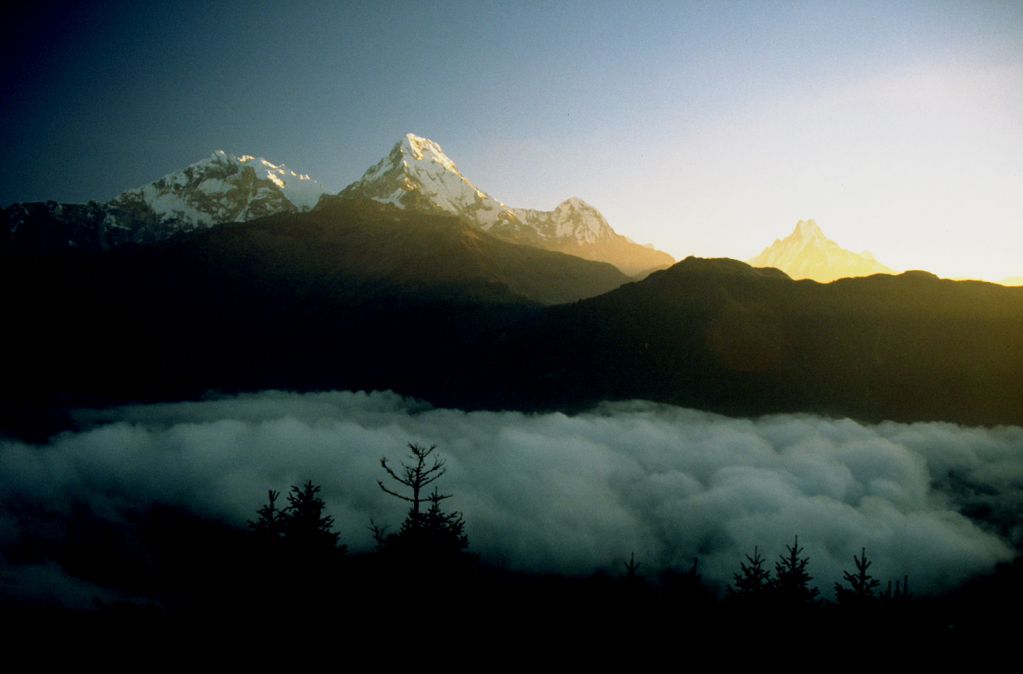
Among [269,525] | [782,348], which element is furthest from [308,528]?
[782,348]

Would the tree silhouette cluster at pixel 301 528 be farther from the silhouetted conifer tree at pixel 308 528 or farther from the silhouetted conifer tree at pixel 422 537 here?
the silhouetted conifer tree at pixel 422 537

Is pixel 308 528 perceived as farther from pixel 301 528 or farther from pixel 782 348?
pixel 782 348

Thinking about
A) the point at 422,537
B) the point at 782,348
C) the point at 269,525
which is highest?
the point at 782,348

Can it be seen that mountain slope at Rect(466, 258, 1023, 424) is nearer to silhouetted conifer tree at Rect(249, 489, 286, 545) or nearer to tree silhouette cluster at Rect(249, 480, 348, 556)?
tree silhouette cluster at Rect(249, 480, 348, 556)

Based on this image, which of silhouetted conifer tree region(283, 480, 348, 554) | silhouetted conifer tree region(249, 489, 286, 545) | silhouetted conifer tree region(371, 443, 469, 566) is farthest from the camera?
silhouetted conifer tree region(249, 489, 286, 545)

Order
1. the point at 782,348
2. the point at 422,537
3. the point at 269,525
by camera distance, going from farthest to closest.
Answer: the point at 782,348, the point at 269,525, the point at 422,537

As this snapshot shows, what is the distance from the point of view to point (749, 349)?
14275 cm

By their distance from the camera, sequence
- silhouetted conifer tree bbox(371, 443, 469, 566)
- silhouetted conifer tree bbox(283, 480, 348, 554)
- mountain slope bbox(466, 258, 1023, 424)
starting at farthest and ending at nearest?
1. mountain slope bbox(466, 258, 1023, 424)
2. silhouetted conifer tree bbox(283, 480, 348, 554)
3. silhouetted conifer tree bbox(371, 443, 469, 566)

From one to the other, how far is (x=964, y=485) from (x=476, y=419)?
406 ft

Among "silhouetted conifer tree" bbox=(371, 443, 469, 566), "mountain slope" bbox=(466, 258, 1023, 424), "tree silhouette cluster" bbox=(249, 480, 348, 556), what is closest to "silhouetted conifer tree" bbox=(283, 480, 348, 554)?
"tree silhouette cluster" bbox=(249, 480, 348, 556)

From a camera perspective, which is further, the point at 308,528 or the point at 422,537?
the point at 308,528

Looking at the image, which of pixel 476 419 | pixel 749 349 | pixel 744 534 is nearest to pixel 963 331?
pixel 749 349

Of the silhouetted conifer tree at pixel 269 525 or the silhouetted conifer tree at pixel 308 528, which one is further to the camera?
the silhouetted conifer tree at pixel 269 525

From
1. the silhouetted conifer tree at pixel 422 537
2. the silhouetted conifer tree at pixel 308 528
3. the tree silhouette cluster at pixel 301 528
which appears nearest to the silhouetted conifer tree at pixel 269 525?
the tree silhouette cluster at pixel 301 528
